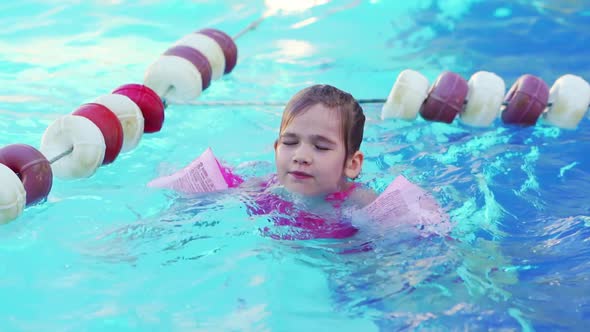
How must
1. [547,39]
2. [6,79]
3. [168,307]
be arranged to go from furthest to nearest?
[547,39]
[6,79]
[168,307]

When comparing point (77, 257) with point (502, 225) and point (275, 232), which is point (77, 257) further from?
point (502, 225)

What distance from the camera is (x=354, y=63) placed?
721cm

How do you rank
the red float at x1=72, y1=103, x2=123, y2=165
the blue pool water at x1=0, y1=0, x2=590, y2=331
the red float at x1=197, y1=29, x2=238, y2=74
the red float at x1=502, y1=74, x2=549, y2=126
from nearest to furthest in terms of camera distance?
the blue pool water at x1=0, y1=0, x2=590, y2=331, the red float at x1=72, y1=103, x2=123, y2=165, the red float at x1=502, y1=74, x2=549, y2=126, the red float at x1=197, y1=29, x2=238, y2=74

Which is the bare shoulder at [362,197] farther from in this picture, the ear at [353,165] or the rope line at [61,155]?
the rope line at [61,155]

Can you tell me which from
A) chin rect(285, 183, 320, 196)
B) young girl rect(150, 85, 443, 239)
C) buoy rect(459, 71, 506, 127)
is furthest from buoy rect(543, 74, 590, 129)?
chin rect(285, 183, 320, 196)

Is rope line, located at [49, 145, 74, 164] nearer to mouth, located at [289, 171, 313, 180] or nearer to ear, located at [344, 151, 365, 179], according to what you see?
mouth, located at [289, 171, 313, 180]

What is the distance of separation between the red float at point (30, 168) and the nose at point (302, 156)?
1148mm

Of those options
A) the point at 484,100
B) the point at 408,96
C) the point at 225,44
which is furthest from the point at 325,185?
the point at 225,44

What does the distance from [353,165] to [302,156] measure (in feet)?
1.25

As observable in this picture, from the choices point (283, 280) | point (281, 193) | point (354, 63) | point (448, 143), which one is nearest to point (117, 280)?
point (283, 280)

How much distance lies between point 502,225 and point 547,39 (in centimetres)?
411

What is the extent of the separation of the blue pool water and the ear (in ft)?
1.41

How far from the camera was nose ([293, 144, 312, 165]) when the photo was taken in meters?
3.84

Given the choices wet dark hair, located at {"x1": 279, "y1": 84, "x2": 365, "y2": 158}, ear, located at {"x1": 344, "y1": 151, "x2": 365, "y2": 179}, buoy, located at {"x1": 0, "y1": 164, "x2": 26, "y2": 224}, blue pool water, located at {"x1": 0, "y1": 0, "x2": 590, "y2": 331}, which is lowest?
blue pool water, located at {"x1": 0, "y1": 0, "x2": 590, "y2": 331}
